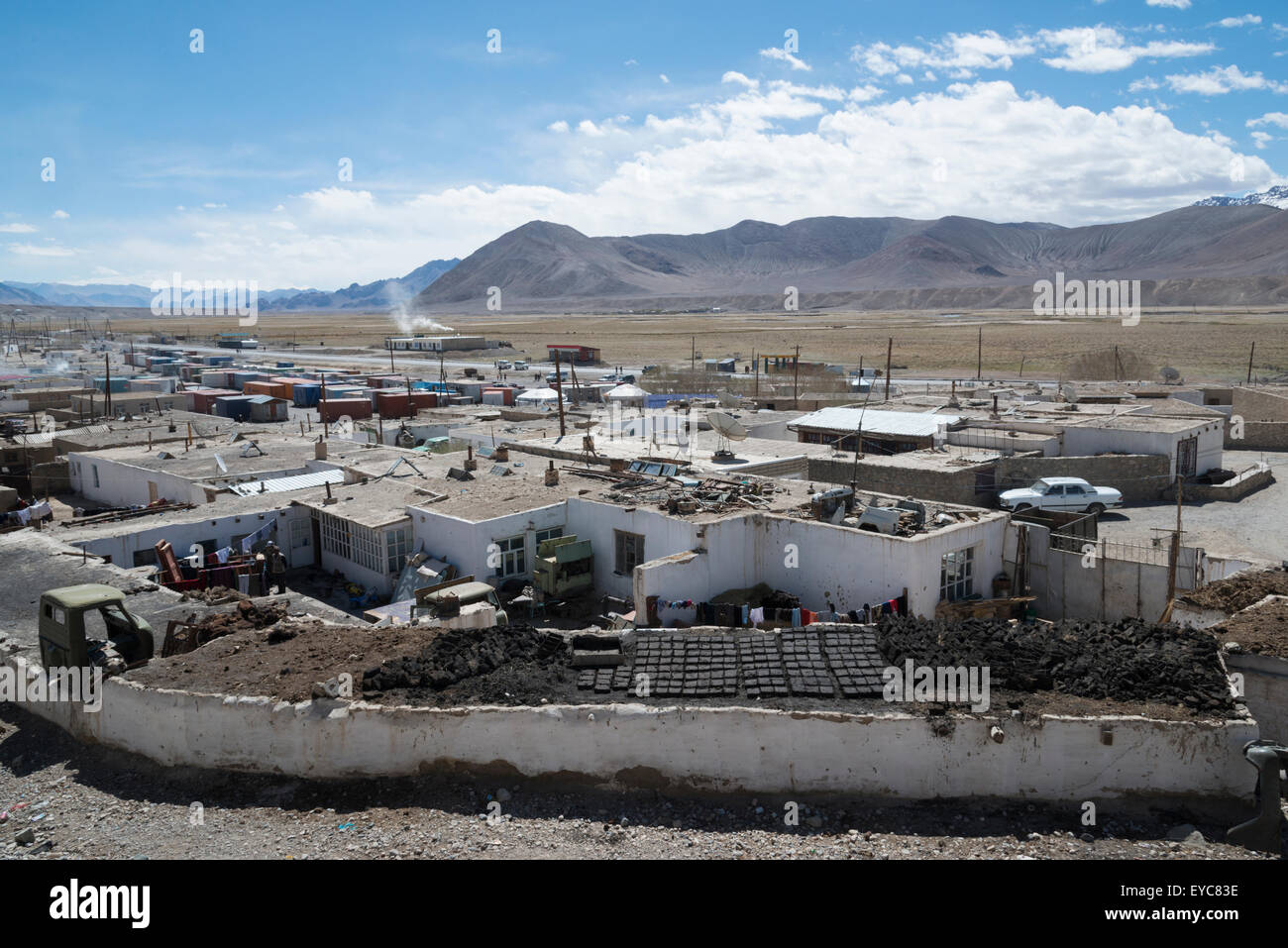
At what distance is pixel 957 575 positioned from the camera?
1870 centimetres

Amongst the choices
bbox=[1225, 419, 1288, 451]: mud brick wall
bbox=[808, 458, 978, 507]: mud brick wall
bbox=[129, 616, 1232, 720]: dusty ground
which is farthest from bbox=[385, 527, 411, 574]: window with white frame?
bbox=[1225, 419, 1288, 451]: mud brick wall

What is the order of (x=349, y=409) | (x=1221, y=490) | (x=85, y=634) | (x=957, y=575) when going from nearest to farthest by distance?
(x=85, y=634) → (x=957, y=575) → (x=1221, y=490) → (x=349, y=409)

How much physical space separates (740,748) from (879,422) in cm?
2424

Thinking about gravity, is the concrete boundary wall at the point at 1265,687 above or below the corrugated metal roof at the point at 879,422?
below

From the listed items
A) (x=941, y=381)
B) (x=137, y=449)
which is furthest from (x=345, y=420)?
(x=941, y=381)

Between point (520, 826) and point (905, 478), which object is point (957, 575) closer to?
point (905, 478)

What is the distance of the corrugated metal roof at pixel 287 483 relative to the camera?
2636cm

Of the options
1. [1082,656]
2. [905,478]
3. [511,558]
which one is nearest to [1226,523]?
[905,478]

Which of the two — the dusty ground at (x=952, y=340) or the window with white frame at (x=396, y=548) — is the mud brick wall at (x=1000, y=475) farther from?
the dusty ground at (x=952, y=340)

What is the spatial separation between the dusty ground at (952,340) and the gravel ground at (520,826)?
6380cm

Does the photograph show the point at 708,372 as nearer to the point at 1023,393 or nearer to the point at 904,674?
the point at 1023,393

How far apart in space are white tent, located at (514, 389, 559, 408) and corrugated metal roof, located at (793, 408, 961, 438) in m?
22.6

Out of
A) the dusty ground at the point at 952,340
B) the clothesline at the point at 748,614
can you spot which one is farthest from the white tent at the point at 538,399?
the clothesline at the point at 748,614
